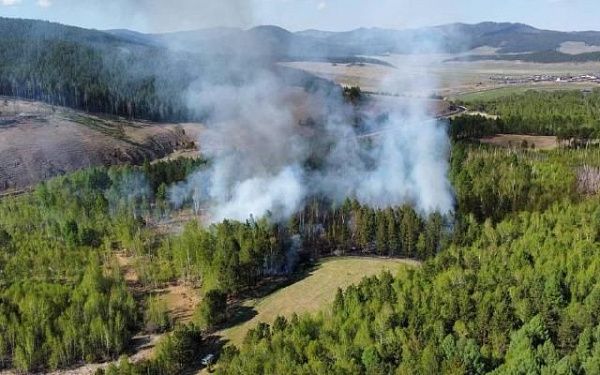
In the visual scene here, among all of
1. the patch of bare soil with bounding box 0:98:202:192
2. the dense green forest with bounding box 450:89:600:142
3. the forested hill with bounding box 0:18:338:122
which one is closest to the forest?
the patch of bare soil with bounding box 0:98:202:192

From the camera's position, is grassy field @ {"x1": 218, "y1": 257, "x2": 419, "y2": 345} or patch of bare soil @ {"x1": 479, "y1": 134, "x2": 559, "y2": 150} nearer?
grassy field @ {"x1": 218, "y1": 257, "x2": 419, "y2": 345}

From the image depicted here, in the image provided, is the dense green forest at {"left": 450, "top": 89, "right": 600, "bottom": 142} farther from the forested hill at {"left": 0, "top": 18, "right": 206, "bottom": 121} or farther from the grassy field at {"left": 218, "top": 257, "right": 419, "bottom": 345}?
the forested hill at {"left": 0, "top": 18, "right": 206, "bottom": 121}

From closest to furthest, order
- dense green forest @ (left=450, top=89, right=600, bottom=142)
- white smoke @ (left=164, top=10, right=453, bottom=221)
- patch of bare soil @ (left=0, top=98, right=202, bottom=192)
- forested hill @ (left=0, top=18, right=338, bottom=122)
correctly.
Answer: white smoke @ (left=164, top=10, right=453, bottom=221)
patch of bare soil @ (left=0, top=98, right=202, bottom=192)
dense green forest @ (left=450, top=89, right=600, bottom=142)
forested hill @ (left=0, top=18, right=338, bottom=122)

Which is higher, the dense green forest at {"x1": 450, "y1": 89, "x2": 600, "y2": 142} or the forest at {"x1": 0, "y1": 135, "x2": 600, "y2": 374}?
the dense green forest at {"x1": 450, "y1": 89, "x2": 600, "y2": 142}

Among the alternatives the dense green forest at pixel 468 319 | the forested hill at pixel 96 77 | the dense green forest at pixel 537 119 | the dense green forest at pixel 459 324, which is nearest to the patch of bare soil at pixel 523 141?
the dense green forest at pixel 537 119

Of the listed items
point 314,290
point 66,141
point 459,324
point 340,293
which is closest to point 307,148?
point 314,290

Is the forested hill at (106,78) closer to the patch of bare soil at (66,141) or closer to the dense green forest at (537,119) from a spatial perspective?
the patch of bare soil at (66,141)

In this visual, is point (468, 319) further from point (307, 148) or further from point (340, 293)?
point (307, 148)
